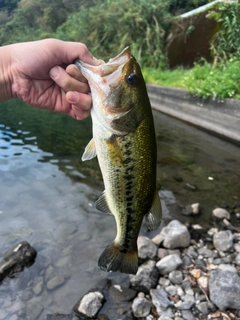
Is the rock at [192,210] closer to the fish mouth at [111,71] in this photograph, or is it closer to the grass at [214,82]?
the fish mouth at [111,71]

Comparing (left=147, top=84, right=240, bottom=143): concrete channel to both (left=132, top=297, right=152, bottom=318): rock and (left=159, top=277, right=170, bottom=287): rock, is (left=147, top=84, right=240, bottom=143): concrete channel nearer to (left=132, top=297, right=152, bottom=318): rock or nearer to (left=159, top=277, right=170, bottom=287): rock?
(left=159, top=277, right=170, bottom=287): rock

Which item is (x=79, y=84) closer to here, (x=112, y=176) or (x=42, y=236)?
(x=112, y=176)

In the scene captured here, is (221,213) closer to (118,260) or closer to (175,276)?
(175,276)

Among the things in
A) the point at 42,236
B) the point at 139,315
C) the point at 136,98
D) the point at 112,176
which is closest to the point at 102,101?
the point at 136,98

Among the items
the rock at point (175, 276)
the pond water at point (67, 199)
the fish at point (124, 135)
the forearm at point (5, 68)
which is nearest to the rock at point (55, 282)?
the pond water at point (67, 199)

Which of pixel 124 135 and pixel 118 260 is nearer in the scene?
pixel 124 135

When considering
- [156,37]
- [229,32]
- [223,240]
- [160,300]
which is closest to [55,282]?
[160,300]
